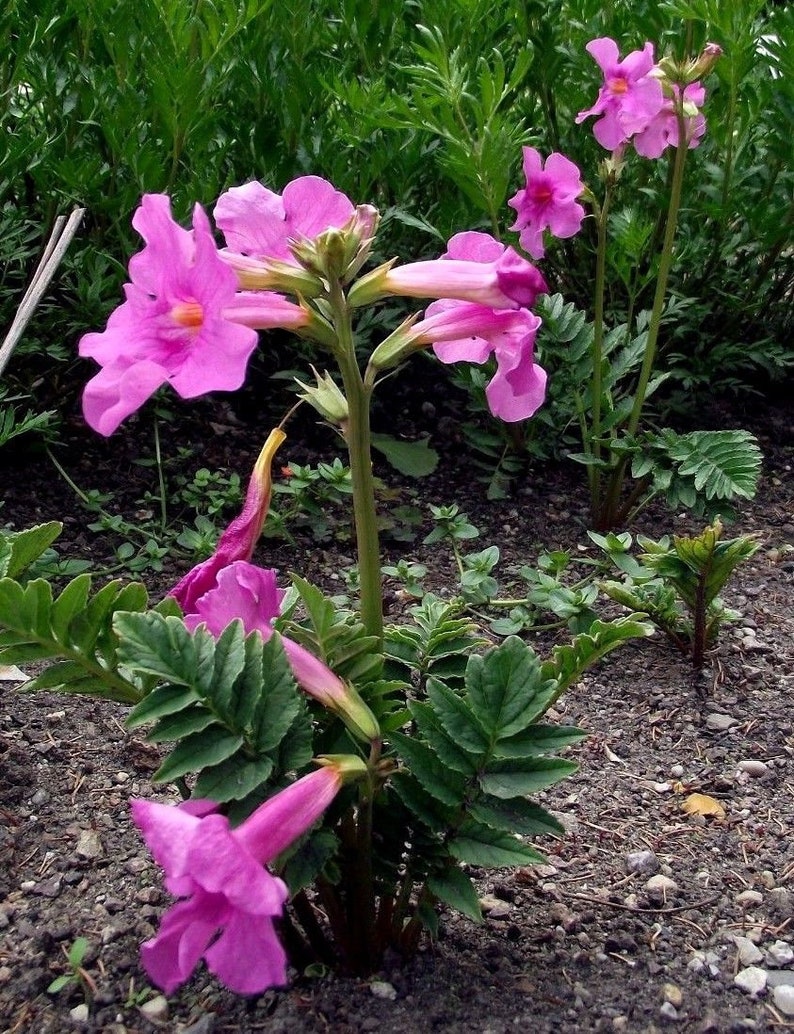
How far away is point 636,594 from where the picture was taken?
2438 millimetres

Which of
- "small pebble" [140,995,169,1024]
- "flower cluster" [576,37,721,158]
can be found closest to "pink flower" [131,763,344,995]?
"small pebble" [140,995,169,1024]

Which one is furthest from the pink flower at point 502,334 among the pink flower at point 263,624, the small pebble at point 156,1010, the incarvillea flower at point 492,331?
the small pebble at point 156,1010

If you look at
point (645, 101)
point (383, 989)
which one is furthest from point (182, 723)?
point (645, 101)

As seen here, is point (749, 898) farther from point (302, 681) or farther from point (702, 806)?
point (302, 681)

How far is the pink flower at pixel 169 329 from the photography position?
3.75 feet

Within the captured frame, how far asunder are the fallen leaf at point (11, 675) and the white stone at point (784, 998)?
145 centimetres

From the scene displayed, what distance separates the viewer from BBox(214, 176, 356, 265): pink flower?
4.24 feet

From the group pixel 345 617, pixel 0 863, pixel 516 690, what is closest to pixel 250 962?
pixel 516 690

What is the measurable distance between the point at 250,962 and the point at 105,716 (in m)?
1.17

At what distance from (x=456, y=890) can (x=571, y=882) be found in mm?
506

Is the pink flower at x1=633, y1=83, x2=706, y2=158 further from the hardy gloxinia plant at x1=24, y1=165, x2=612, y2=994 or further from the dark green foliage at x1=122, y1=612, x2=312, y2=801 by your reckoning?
the dark green foliage at x1=122, y1=612, x2=312, y2=801

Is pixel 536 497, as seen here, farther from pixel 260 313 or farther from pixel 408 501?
pixel 260 313

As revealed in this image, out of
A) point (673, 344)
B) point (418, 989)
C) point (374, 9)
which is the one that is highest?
point (374, 9)

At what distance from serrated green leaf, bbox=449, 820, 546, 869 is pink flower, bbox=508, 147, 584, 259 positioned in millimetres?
1612
